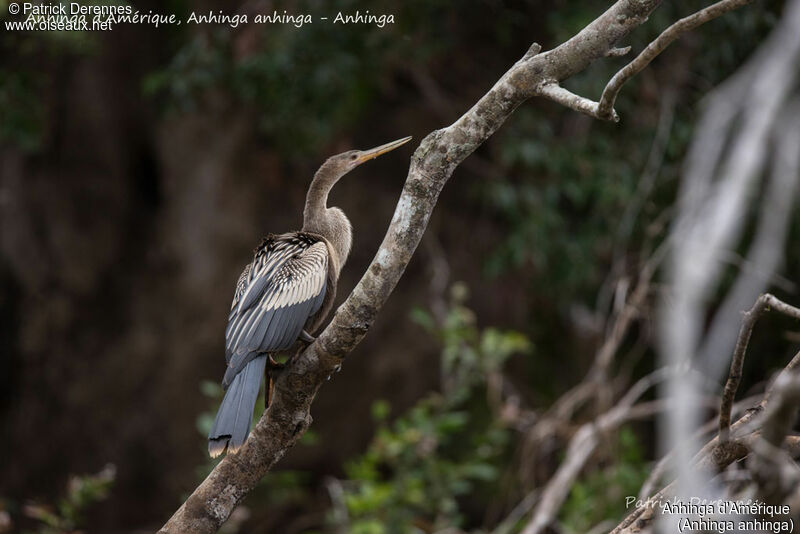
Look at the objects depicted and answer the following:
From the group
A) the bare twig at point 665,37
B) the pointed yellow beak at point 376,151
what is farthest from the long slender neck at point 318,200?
the bare twig at point 665,37

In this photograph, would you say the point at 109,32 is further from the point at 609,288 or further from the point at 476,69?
the point at 609,288

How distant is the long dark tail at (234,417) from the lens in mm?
2291

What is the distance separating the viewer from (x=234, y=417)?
2326 millimetres

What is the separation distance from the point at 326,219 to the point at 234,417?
1.04m

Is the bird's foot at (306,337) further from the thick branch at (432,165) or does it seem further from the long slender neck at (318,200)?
the long slender neck at (318,200)

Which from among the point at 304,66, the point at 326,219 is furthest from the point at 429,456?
the point at 304,66

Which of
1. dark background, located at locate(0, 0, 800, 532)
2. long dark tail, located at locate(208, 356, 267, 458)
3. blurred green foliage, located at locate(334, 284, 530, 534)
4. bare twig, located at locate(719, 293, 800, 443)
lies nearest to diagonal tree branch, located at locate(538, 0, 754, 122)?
bare twig, located at locate(719, 293, 800, 443)

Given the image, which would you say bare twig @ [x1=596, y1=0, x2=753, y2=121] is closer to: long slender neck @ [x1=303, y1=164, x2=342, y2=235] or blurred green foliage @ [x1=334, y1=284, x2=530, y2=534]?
long slender neck @ [x1=303, y1=164, x2=342, y2=235]

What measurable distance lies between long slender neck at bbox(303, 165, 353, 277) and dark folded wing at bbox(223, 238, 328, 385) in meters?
0.16

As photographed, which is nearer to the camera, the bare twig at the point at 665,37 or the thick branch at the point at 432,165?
the bare twig at the point at 665,37

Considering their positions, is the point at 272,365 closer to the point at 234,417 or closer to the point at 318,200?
the point at 234,417

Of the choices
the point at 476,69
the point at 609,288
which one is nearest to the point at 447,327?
the point at 609,288

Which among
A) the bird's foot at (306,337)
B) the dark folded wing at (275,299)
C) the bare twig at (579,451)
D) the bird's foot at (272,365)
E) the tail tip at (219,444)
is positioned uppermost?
the dark folded wing at (275,299)

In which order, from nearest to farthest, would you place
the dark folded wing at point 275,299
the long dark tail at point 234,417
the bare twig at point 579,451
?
the long dark tail at point 234,417 → the dark folded wing at point 275,299 → the bare twig at point 579,451
